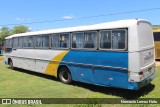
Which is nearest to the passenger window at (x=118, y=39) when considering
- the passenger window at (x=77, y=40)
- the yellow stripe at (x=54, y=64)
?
the passenger window at (x=77, y=40)

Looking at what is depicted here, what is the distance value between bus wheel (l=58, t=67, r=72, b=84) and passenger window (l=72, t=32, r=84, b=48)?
1.49 metres

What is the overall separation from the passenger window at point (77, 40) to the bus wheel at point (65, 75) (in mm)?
1494

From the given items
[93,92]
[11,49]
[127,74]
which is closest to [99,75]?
[93,92]

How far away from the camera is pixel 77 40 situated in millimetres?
11125

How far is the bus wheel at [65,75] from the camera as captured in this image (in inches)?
469

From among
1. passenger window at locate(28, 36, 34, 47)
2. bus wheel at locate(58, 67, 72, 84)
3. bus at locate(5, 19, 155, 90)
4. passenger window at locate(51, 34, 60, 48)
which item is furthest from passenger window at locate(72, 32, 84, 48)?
passenger window at locate(28, 36, 34, 47)

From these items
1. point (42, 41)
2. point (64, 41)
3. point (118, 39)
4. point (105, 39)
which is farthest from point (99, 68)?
point (42, 41)

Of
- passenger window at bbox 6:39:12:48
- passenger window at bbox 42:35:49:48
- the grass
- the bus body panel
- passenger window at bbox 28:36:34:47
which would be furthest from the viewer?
passenger window at bbox 6:39:12:48

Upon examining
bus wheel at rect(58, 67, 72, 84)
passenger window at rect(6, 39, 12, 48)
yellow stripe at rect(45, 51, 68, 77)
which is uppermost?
passenger window at rect(6, 39, 12, 48)

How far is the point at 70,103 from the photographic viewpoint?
8859mm

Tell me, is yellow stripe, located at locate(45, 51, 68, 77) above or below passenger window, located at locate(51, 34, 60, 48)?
below

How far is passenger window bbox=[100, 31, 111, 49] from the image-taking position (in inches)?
374

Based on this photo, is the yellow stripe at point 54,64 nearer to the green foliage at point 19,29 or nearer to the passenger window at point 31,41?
the passenger window at point 31,41

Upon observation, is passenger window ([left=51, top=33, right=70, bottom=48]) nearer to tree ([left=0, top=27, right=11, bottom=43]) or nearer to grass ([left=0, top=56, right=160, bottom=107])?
grass ([left=0, top=56, right=160, bottom=107])
